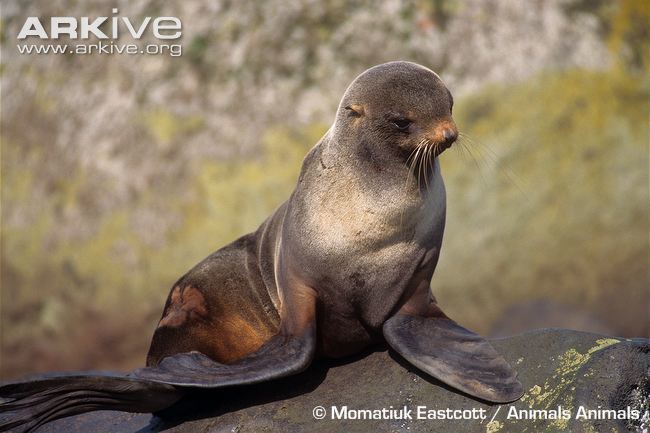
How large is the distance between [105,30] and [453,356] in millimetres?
9641

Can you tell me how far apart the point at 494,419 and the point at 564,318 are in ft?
23.3

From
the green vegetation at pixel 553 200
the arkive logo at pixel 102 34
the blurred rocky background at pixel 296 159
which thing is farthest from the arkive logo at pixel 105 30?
the green vegetation at pixel 553 200

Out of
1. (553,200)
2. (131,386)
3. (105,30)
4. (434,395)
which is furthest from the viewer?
(105,30)

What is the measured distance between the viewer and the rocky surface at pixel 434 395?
471 cm

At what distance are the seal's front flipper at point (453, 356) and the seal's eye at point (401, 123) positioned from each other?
1054mm

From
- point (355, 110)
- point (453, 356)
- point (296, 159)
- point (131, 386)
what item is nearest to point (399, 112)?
point (355, 110)

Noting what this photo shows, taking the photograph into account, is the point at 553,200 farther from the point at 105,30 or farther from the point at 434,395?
the point at 434,395

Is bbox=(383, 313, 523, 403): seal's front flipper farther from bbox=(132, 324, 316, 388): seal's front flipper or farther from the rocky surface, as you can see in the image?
bbox=(132, 324, 316, 388): seal's front flipper

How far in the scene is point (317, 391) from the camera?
18.0ft

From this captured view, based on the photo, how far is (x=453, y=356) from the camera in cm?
530

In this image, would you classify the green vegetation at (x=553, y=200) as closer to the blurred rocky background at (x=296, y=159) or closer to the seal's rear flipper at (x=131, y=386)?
the blurred rocky background at (x=296, y=159)

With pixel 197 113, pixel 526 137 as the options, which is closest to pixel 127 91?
pixel 197 113

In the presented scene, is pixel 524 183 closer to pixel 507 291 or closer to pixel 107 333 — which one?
pixel 507 291

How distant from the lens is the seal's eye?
5324mm
